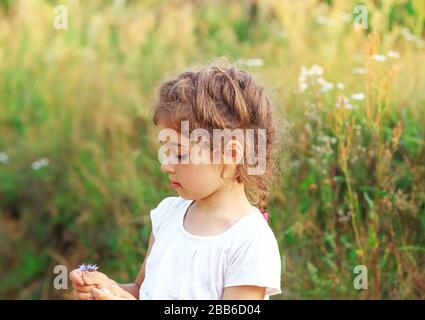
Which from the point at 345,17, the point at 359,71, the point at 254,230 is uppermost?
the point at 345,17

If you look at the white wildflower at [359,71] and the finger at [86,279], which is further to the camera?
the white wildflower at [359,71]

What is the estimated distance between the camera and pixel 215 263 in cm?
228

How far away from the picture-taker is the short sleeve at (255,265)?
2.22 meters

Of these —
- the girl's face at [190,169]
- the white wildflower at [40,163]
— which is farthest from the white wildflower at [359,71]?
the white wildflower at [40,163]

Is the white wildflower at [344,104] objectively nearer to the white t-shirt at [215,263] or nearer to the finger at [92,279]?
the white t-shirt at [215,263]

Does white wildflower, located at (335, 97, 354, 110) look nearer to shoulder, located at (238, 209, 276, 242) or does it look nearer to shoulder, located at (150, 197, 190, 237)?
shoulder, located at (150, 197, 190, 237)

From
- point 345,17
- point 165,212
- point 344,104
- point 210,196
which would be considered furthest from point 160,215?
point 345,17

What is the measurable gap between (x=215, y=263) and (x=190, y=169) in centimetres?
26

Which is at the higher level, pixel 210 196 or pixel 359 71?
pixel 359 71

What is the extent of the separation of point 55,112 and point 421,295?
8.68 feet

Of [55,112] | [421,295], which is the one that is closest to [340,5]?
[55,112]

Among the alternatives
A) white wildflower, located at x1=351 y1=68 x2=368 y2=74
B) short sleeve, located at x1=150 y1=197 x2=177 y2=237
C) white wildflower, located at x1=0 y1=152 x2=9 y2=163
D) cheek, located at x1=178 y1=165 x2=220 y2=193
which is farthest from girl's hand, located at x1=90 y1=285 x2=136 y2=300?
white wildflower, located at x1=0 y1=152 x2=9 y2=163

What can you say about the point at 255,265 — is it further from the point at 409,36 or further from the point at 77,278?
the point at 409,36
